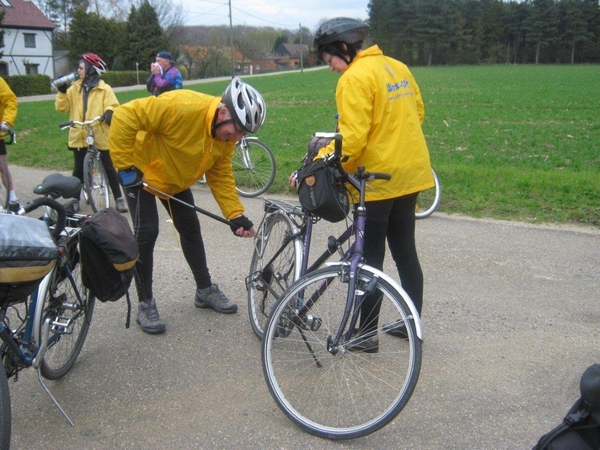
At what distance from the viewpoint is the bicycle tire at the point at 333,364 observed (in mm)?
2930

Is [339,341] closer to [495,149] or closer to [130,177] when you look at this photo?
[130,177]

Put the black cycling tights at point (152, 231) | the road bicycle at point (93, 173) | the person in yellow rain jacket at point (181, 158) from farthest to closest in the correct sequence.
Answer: the road bicycle at point (93, 173), the black cycling tights at point (152, 231), the person in yellow rain jacket at point (181, 158)

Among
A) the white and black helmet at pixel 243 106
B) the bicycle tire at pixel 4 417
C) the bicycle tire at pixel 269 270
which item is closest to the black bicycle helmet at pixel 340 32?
the white and black helmet at pixel 243 106

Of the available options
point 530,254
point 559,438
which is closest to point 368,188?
point 559,438

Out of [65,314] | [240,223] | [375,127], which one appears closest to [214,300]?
[240,223]

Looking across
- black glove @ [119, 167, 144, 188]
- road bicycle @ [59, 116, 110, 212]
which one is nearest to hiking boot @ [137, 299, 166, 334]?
black glove @ [119, 167, 144, 188]

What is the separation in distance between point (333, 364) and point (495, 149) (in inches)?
372

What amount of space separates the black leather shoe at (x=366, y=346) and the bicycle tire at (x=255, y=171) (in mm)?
5108

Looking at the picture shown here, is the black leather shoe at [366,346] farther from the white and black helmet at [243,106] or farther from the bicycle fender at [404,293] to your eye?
the white and black helmet at [243,106]

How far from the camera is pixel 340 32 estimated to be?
10.9ft

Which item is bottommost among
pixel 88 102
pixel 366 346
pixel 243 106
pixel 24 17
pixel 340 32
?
pixel 366 346

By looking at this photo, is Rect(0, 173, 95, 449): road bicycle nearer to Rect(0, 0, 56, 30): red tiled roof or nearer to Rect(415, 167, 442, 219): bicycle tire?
Rect(415, 167, 442, 219): bicycle tire

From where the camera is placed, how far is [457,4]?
281ft

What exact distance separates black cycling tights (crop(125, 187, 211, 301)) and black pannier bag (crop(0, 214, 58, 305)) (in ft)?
3.96
